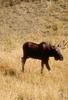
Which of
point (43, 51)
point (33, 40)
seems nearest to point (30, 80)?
point (43, 51)

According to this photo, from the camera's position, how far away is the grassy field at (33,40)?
35.4ft

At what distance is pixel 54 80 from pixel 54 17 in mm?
9300

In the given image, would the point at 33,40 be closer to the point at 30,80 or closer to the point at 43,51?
the point at 43,51

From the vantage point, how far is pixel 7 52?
1548cm

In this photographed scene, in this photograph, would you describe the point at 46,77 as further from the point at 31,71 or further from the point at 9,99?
the point at 9,99

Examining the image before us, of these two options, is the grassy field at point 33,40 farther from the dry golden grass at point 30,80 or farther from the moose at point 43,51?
the moose at point 43,51

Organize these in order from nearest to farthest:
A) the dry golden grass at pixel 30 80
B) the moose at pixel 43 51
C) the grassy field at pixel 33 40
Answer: the dry golden grass at pixel 30 80 → the grassy field at pixel 33 40 → the moose at pixel 43 51

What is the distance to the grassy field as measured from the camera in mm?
10797

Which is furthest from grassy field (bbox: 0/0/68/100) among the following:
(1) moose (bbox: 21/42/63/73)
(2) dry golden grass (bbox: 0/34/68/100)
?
(1) moose (bbox: 21/42/63/73)

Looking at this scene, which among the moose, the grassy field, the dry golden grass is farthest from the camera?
the moose

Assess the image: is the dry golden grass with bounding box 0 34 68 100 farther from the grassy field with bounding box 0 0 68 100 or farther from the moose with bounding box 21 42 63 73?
the moose with bounding box 21 42 63 73

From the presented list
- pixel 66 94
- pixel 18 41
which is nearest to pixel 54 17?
pixel 18 41

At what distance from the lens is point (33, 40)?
58.0 ft

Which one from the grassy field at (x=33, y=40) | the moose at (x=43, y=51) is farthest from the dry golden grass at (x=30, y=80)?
the moose at (x=43, y=51)
